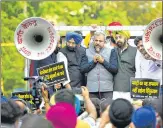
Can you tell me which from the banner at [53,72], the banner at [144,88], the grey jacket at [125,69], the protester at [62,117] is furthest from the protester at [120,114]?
the grey jacket at [125,69]

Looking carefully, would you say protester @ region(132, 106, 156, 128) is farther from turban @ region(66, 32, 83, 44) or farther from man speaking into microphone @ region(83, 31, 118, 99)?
turban @ region(66, 32, 83, 44)

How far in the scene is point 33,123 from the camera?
4727mm

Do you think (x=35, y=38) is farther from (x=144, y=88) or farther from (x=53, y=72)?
(x=144, y=88)

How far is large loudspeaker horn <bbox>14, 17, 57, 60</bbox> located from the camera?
9359 mm

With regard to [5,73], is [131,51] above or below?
above

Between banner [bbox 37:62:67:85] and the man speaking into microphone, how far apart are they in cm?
55

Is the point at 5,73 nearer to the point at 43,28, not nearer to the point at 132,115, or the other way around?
the point at 43,28

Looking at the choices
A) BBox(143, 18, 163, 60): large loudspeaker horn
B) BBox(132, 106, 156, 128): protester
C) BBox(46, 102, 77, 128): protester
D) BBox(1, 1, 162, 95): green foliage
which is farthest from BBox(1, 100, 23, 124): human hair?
BBox(1, 1, 162, 95): green foliage

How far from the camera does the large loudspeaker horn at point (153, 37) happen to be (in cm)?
893

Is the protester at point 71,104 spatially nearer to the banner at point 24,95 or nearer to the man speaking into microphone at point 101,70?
the banner at point 24,95

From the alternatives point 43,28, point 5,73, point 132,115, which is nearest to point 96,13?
point 5,73

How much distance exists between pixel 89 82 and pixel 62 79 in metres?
0.58

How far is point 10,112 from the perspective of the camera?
5473 mm

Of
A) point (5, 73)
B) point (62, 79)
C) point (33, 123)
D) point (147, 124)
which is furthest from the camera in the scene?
point (5, 73)
